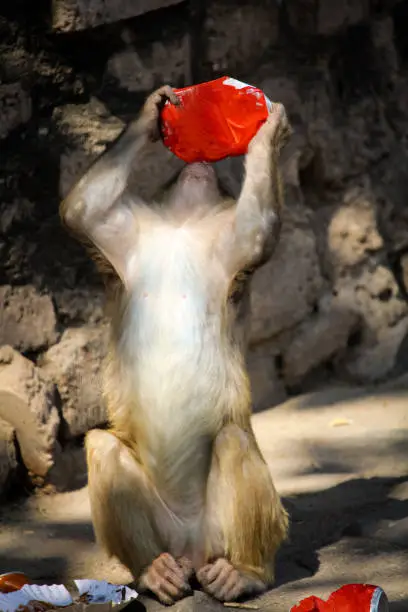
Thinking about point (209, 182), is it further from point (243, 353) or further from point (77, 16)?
point (77, 16)

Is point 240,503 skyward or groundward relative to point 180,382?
groundward

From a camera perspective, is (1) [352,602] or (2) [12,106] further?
(2) [12,106]

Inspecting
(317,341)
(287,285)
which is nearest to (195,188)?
(287,285)

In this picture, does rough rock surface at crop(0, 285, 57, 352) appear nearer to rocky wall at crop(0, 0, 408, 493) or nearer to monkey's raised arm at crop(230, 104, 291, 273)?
rocky wall at crop(0, 0, 408, 493)

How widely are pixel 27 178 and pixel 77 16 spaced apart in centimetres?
75

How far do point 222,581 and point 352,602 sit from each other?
0.51 meters

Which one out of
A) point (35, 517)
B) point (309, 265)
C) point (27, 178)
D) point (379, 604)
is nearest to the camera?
point (379, 604)

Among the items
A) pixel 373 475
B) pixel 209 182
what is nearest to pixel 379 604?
pixel 209 182

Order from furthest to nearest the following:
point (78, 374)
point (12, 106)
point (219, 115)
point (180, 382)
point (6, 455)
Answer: point (78, 374) → point (12, 106) → point (6, 455) → point (219, 115) → point (180, 382)

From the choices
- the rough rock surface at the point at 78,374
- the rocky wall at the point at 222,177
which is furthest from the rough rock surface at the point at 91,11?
the rough rock surface at the point at 78,374

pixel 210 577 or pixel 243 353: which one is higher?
pixel 243 353

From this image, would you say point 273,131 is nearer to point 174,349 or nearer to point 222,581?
point 174,349

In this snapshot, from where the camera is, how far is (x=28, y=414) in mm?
5297

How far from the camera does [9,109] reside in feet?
17.7
